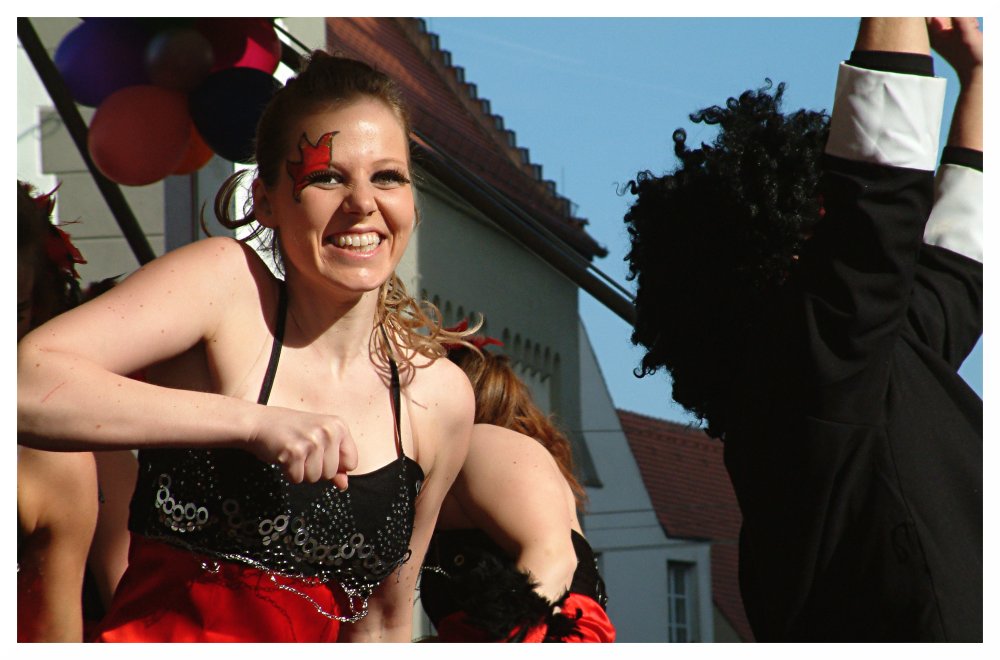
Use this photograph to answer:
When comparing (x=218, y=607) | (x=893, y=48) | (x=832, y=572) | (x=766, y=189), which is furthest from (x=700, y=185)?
(x=218, y=607)

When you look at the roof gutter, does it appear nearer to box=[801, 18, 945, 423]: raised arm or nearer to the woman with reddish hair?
the woman with reddish hair

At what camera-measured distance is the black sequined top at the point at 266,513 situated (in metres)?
2.33

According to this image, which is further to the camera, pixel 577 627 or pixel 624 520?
pixel 624 520

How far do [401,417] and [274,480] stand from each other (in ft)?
1.05

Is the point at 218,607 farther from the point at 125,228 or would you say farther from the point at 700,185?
the point at 125,228

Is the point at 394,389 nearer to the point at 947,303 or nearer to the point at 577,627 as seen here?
the point at 577,627

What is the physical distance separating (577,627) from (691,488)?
2849 cm

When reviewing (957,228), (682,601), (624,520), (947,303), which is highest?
(957,228)

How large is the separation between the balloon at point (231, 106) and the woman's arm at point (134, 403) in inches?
121

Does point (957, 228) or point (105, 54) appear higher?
point (105, 54)

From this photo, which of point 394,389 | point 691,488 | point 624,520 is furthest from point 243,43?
point 691,488

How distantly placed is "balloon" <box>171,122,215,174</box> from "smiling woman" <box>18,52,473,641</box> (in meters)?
3.05

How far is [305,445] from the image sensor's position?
1.98 metres

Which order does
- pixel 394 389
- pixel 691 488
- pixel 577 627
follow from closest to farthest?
pixel 577 627 → pixel 394 389 → pixel 691 488
